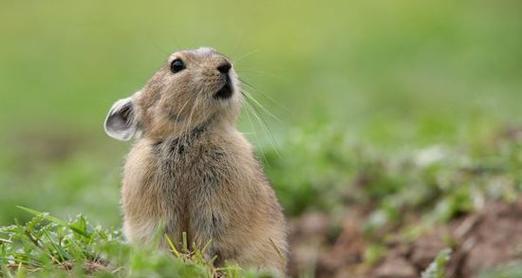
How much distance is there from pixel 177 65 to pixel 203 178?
108cm

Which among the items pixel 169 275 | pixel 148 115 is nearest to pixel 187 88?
pixel 148 115

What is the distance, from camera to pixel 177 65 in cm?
839

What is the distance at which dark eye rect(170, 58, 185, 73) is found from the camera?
835 centimetres

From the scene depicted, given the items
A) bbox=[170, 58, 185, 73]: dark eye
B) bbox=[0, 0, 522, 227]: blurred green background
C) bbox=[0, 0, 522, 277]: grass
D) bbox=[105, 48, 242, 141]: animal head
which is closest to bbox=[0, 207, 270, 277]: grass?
bbox=[0, 0, 522, 277]: grass

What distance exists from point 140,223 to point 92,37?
18031 mm

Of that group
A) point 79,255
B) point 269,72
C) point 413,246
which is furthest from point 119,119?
point 269,72

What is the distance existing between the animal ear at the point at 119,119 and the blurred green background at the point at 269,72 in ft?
8.20

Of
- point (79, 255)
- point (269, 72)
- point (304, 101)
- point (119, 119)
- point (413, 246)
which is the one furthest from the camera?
point (269, 72)

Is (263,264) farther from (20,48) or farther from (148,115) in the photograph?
(20,48)

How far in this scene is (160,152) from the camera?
7.91m

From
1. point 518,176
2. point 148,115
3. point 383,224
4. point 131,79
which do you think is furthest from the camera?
point 131,79

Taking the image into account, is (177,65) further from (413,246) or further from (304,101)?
(304,101)

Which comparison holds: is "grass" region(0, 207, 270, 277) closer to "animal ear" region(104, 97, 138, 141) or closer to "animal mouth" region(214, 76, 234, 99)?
"animal mouth" region(214, 76, 234, 99)

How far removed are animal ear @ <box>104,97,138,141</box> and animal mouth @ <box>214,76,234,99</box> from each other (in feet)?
2.91
